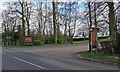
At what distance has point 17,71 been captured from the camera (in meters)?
13.5

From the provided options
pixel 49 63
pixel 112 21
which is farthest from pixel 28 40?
pixel 49 63

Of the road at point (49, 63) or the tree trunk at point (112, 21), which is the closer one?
the road at point (49, 63)

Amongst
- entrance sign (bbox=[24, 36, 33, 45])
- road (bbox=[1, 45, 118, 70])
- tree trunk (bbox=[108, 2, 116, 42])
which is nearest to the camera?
road (bbox=[1, 45, 118, 70])

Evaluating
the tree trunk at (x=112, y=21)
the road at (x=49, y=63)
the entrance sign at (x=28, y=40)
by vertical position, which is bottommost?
the road at (x=49, y=63)

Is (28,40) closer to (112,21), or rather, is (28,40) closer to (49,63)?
(112,21)

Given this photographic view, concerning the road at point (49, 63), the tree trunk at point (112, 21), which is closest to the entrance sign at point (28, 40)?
the road at point (49, 63)

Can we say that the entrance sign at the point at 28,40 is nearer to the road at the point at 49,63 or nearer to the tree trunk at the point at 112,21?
the road at the point at 49,63

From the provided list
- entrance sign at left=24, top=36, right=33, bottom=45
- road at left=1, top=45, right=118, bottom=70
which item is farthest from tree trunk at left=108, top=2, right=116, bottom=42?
entrance sign at left=24, top=36, right=33, bottom=45

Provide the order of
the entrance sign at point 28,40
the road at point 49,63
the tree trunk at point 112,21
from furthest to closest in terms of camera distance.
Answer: the entrance sign at point 28,40 < the tree trunk at point 112,21 < the road at point 49,63

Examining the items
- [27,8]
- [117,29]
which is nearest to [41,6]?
[27,8]

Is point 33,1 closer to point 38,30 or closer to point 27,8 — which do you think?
Answer: point 27,8

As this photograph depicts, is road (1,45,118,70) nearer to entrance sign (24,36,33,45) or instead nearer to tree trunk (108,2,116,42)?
tree trunk (108,2,116,42)

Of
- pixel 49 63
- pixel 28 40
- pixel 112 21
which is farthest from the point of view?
pixel 28 40

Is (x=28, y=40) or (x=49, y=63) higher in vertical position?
(x=28, y=40)
